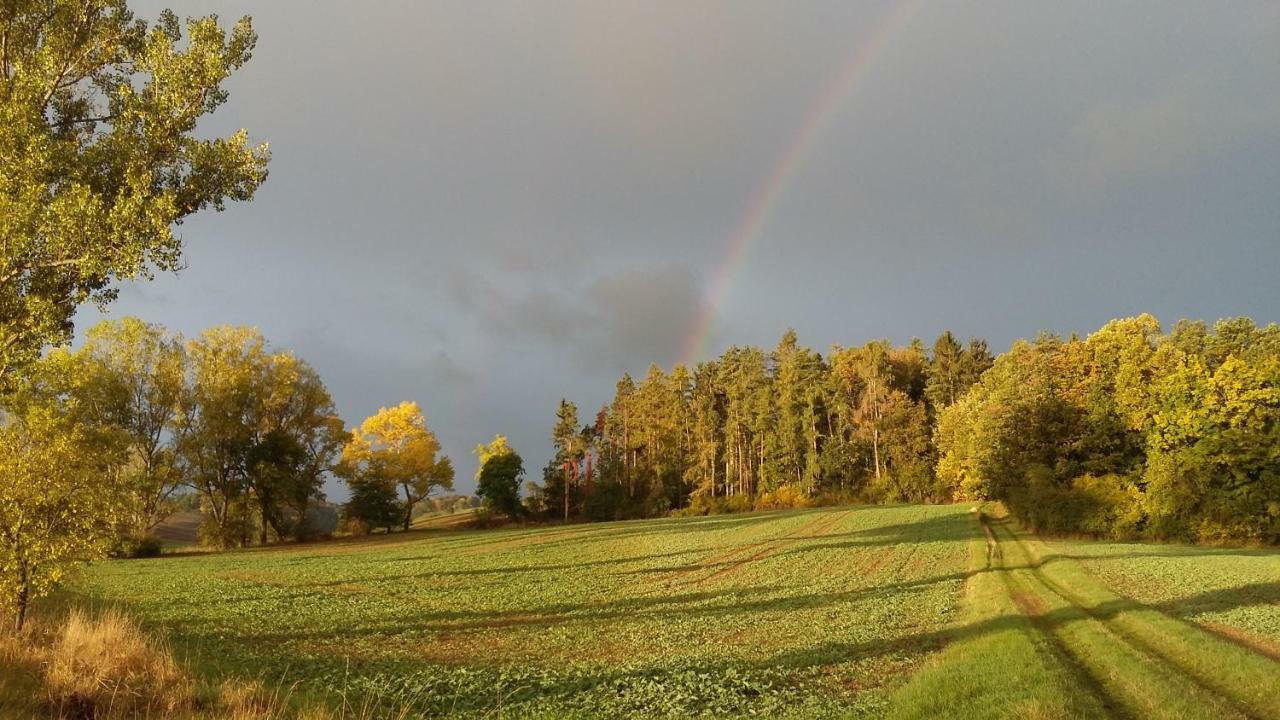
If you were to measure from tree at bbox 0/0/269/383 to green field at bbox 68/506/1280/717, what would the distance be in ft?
32.6

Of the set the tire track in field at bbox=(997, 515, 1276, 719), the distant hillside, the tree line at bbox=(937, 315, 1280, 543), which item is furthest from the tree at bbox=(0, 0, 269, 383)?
the distant hillside

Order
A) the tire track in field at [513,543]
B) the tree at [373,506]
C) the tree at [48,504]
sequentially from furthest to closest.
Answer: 1. the tree at [373,506]
2. the tire track in field at [513,543]
3. the tree at [48,504]

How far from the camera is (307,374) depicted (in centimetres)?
7500

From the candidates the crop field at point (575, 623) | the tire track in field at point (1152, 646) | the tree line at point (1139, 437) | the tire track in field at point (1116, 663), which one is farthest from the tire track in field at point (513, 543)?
the tree line at point (1139, 437)

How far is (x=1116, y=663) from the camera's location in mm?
14797

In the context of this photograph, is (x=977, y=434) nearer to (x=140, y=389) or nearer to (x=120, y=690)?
(x=120, y=690)

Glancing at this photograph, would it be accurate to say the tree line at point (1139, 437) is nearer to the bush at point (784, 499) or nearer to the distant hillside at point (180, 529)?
the bush at point (784, 499)

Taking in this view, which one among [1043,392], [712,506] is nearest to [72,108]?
[1043,392]

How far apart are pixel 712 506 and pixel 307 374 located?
64.2 meters

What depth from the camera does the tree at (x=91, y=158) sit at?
1480cm

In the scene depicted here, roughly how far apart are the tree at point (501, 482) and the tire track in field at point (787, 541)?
2009 inches

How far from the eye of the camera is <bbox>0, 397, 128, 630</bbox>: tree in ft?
49.3

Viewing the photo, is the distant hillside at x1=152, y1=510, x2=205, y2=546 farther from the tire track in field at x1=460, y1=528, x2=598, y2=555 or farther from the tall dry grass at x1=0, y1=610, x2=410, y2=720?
the tall dry grass at x1=0, y1=610, x2=410, y2=720

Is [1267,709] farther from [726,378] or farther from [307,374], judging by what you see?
[726,378]
